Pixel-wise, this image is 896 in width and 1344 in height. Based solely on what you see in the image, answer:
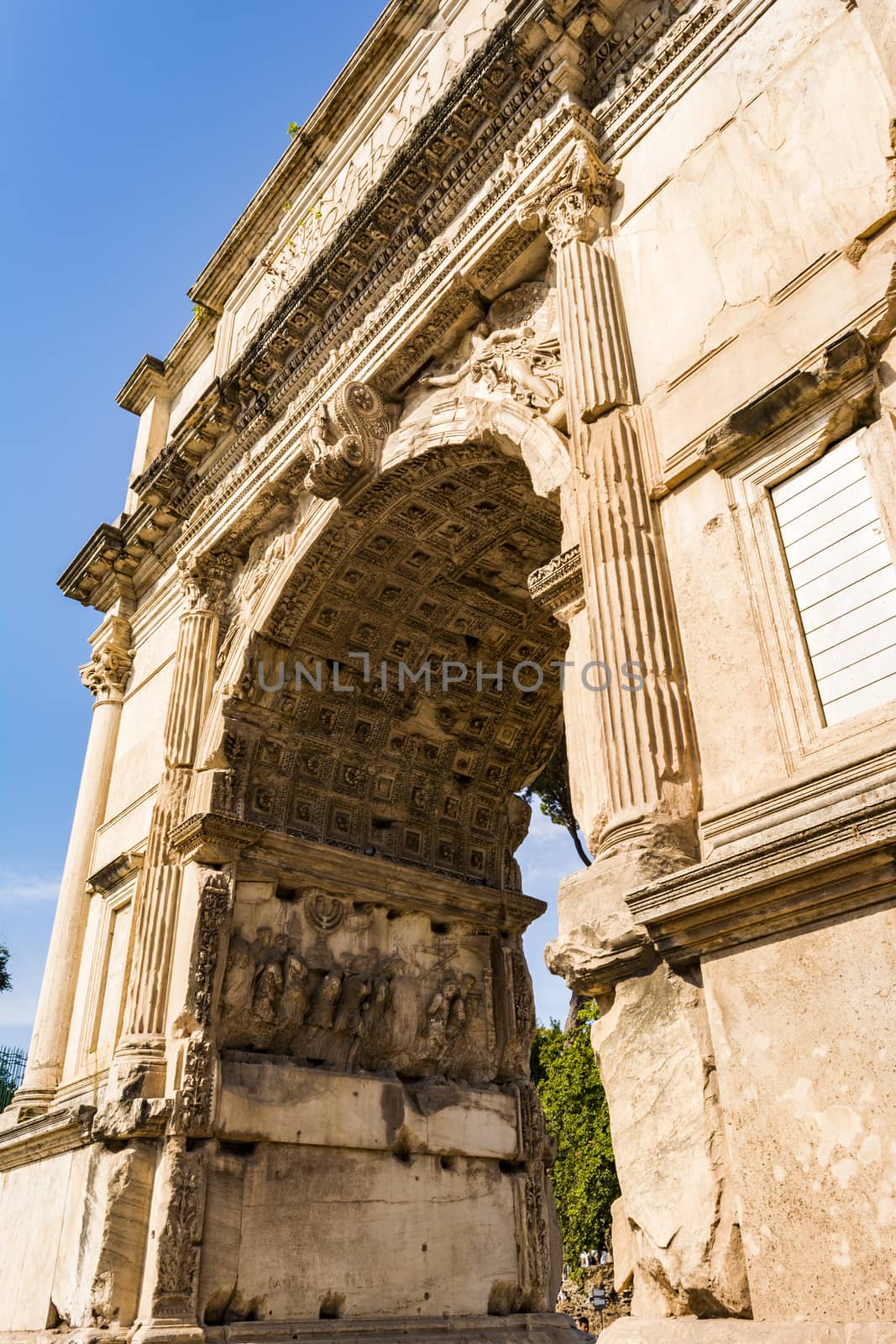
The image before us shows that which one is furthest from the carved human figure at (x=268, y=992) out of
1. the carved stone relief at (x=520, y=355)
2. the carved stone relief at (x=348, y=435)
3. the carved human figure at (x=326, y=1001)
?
the carved stone relief at (x=520, y=355)

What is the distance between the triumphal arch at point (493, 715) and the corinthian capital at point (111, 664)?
55 mm

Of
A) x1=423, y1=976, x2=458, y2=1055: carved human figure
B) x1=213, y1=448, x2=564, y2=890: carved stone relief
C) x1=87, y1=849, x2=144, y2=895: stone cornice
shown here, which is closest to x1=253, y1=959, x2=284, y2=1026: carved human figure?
x1=213, y1=448, x2=564, y2=890: carved stone relief

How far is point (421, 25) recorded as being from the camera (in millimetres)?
9203

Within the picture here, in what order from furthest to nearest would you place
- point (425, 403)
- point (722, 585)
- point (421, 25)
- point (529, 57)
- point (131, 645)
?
1. point (131, 645)
2. point (421, 25)
3. point (425, 403)
4. point (529, 57)
5. point (722, 585)

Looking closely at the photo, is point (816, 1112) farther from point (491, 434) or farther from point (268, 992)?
point (268, 992)

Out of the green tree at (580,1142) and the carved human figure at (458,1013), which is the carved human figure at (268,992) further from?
the green tree at (580,1142)

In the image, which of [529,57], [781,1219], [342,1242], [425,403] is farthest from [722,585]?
[342,1242]

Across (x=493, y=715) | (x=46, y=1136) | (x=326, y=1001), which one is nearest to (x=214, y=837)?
(x=326, y=1001)

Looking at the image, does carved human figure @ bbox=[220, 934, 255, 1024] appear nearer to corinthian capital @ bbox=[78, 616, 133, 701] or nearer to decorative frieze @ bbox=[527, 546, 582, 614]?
corinthian capital @ bbox=[78, 616, 133, 701]

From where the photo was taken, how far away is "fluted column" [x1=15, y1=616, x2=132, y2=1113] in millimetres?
9617

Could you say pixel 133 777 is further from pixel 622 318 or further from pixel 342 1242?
pixel 622 318

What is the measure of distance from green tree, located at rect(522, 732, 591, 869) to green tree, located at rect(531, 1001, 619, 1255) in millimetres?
3229

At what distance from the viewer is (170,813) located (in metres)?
8.96

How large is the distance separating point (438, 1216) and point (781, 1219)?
6025 mm
